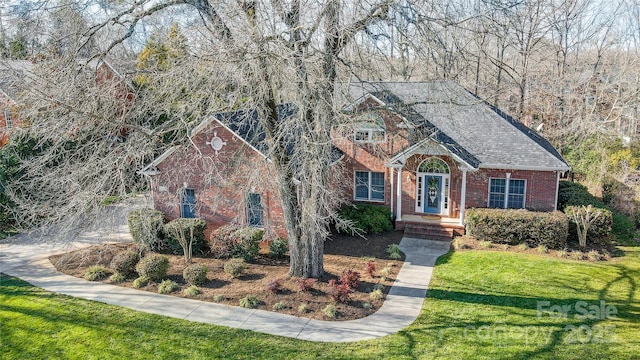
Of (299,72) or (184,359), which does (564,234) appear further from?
(184,359)

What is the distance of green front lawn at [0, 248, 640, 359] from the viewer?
29.4 feet

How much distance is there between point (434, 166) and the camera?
18062 millimetres

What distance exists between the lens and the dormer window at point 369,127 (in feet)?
36.1

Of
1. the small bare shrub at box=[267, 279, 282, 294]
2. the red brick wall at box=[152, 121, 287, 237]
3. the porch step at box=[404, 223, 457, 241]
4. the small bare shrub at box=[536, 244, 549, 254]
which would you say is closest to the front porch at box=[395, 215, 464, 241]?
the porch step at box=[404, 223, 457, 241]

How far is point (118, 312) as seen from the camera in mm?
10781

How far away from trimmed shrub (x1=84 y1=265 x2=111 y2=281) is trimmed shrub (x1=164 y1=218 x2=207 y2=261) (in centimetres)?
240

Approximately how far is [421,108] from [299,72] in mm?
11380

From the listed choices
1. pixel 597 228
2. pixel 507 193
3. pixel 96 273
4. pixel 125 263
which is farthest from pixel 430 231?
pixel 96 273

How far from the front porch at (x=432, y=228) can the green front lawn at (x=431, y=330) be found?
14.7 ft

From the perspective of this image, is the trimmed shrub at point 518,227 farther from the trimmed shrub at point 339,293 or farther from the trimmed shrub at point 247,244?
the trimmed shrub at point 247,244

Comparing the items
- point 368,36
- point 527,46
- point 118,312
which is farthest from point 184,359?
point 527,46

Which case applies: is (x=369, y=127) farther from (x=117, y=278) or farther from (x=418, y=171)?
(x=117, y=278)

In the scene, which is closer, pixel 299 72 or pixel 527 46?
pixel 299 72

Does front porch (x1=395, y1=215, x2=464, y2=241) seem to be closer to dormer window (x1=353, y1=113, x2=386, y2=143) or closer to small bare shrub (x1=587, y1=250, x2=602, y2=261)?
dormer window (x1=353, y1=113, x2=386, y2=143)
